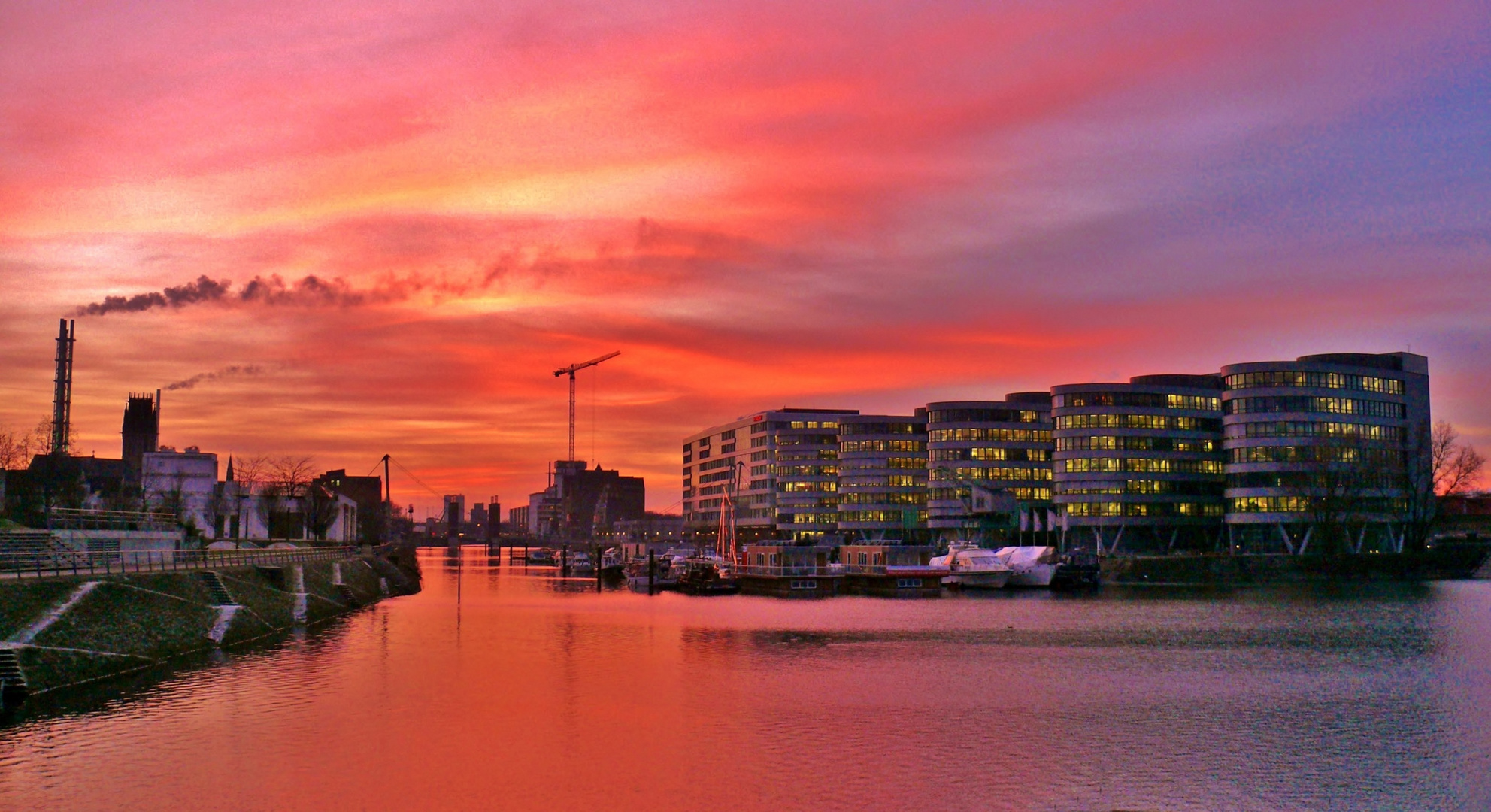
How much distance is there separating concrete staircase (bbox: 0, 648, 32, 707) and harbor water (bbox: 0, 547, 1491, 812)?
191 centimetres

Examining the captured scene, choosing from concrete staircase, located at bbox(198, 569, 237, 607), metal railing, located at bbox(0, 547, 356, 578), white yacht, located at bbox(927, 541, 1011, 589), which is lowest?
white yacht, located at bbox(927, 541, 1011, 589)

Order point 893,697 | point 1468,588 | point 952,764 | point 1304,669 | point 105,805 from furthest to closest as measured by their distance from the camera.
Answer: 1. point 1468,588
2. point 1304,669
3. point 893,697
4. point 952,764
5. point 105,805

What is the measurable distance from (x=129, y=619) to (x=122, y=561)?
7079 mm

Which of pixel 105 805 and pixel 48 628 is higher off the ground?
pixel 48 628

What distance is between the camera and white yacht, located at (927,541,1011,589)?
6585 inches

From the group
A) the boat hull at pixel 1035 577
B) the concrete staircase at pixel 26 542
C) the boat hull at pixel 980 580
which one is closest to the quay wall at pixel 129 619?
the concrete staircase at pixel 26 542

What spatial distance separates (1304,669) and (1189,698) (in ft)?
54.9

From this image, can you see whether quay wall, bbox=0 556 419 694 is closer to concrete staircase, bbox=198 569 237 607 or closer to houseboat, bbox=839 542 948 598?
concrete staircase, bbox=198 569 237 607

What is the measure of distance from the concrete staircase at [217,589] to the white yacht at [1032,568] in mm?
112030

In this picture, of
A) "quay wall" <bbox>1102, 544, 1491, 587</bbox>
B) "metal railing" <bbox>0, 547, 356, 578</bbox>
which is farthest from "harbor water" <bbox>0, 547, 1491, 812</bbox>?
"quay wall" <bbox>1102, 544, 1491, 587</bbox>

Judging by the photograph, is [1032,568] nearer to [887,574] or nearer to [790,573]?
[887,574]

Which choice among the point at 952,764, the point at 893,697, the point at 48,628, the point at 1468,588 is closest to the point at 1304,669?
the point at 893,697

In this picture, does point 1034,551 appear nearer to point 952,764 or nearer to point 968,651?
point 968,651

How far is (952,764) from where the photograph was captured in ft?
150
